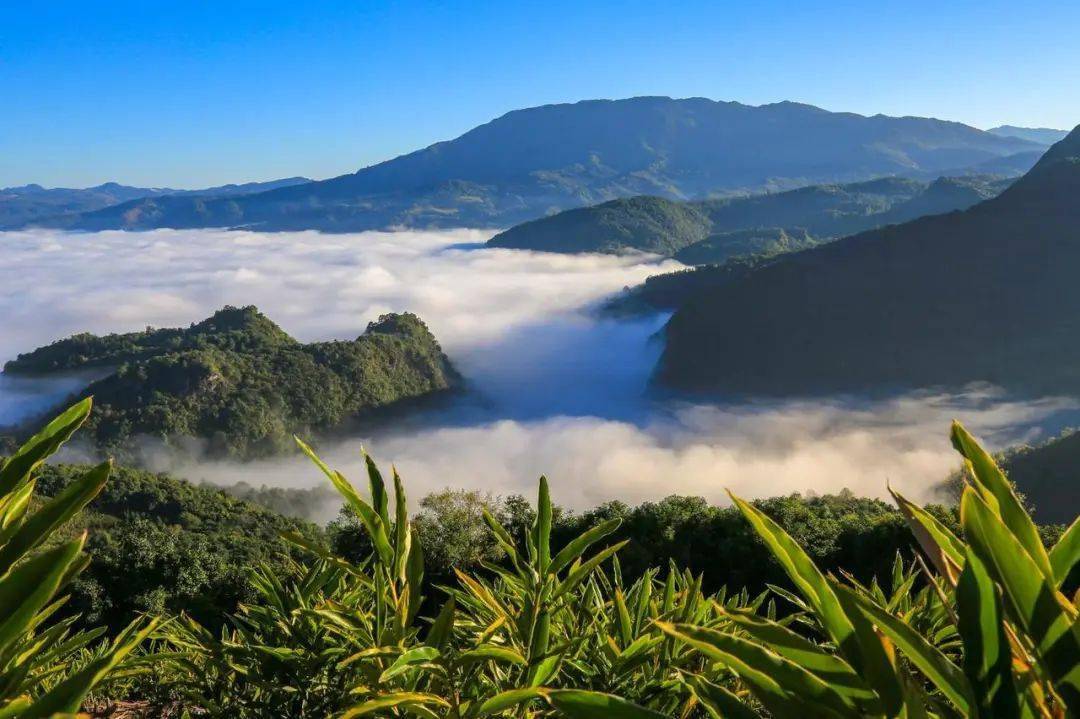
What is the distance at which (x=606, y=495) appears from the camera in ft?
261

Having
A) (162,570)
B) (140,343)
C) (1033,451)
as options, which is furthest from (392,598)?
(140,343)

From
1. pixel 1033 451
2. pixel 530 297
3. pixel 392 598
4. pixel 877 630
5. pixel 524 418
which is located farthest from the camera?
pixel 530 297

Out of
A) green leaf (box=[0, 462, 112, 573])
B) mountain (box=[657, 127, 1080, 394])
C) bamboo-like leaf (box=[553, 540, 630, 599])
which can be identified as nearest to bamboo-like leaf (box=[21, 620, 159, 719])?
green leaf (box=[0, 462, 112, 573])

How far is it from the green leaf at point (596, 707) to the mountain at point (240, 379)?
7297 cm

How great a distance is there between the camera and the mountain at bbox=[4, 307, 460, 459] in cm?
6674

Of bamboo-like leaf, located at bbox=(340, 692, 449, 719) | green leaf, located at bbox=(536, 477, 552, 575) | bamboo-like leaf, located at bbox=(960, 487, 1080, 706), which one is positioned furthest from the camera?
green leaf, located at bbox=(536, 477, 552, 575)

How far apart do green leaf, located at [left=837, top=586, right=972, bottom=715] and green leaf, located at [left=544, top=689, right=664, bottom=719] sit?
36 centimetres

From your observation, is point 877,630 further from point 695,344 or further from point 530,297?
point 530,297

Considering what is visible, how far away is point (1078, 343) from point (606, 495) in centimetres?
5415

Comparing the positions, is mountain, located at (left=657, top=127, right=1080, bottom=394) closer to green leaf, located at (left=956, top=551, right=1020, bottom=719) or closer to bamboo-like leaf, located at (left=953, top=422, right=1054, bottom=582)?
bamboo-like leaf, located at (left=953, top=422, right=1054, bottom=582)

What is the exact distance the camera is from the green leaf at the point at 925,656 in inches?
40.4

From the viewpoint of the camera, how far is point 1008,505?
1.07 m

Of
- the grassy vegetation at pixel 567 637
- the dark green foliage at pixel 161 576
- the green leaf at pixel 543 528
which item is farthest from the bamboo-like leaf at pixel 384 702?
the dark green foliage at pixel 161 576

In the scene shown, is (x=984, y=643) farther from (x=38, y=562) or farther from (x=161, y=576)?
(x=161, y=576)
